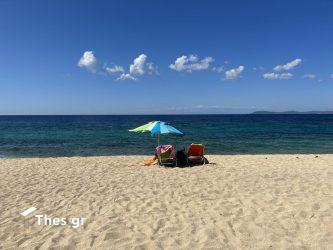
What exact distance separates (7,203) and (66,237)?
3.08 m

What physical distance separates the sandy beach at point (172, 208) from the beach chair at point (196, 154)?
1.83 metres

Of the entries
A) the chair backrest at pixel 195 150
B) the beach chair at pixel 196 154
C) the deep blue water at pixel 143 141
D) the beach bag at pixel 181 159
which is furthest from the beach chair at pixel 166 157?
the deep blue water at pixel 143 141

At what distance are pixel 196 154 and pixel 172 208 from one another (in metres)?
7.36

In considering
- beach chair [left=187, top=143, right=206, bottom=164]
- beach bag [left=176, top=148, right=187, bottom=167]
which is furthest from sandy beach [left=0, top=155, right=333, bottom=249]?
beach chair [left=187, top=143, right=206, bottom=164]

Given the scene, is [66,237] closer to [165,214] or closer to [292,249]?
[165,214]

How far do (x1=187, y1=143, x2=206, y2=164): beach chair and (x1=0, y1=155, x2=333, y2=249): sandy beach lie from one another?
6.00ft

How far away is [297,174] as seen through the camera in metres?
10.9

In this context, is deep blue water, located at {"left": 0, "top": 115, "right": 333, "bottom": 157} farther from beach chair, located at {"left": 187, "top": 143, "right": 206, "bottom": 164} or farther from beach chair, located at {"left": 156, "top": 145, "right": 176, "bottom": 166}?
beach chair, located at {"left": 156, "top": 145, "right": 176, "bottom": 166}

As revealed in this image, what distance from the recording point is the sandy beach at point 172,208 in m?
5.38

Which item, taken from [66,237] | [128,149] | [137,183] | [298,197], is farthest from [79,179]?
[128,149]

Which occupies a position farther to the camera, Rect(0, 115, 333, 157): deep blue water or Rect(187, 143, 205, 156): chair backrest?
Rect(0, 115, 333, 157): deep blue water

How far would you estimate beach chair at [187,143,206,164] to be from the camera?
1384 centimetres

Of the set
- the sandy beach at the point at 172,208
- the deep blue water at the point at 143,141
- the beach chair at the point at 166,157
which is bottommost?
the deep blue water at the point at 143,141

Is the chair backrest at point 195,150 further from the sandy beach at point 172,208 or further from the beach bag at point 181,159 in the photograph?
the sandy beach at point 172,208
